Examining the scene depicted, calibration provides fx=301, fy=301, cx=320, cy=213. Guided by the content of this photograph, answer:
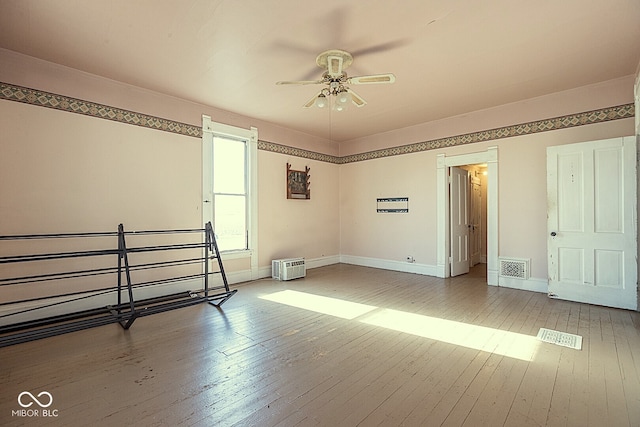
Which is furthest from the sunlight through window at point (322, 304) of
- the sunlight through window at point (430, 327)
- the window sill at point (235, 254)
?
the window sill at point (235, 254)

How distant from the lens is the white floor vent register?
539 cm

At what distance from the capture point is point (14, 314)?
3.05 m

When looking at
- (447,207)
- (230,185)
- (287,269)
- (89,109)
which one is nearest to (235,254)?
(287,269)

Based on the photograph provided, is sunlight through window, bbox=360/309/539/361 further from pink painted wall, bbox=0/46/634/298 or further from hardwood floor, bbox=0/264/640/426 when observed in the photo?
pink painted wall, bbox=0/46/634/298

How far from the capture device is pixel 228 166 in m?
5.19

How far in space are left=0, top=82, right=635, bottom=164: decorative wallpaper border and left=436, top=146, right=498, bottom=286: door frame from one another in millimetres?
285

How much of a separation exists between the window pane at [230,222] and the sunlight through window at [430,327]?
1292mm

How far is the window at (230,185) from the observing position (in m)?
4.85

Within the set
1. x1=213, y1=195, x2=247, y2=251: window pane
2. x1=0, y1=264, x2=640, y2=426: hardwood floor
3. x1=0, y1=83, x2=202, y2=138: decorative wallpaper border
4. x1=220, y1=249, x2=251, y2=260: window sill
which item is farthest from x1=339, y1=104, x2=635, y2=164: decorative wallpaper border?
x1=0, y1=83, x2=202, y2=138: decorative wallpaper border

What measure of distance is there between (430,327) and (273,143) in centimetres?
421

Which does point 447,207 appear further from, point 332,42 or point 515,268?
point 332,42

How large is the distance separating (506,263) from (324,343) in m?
3.65

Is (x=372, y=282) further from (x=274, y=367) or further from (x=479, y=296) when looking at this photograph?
(x=274, y=367)

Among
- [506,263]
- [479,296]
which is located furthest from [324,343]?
[506,263]
